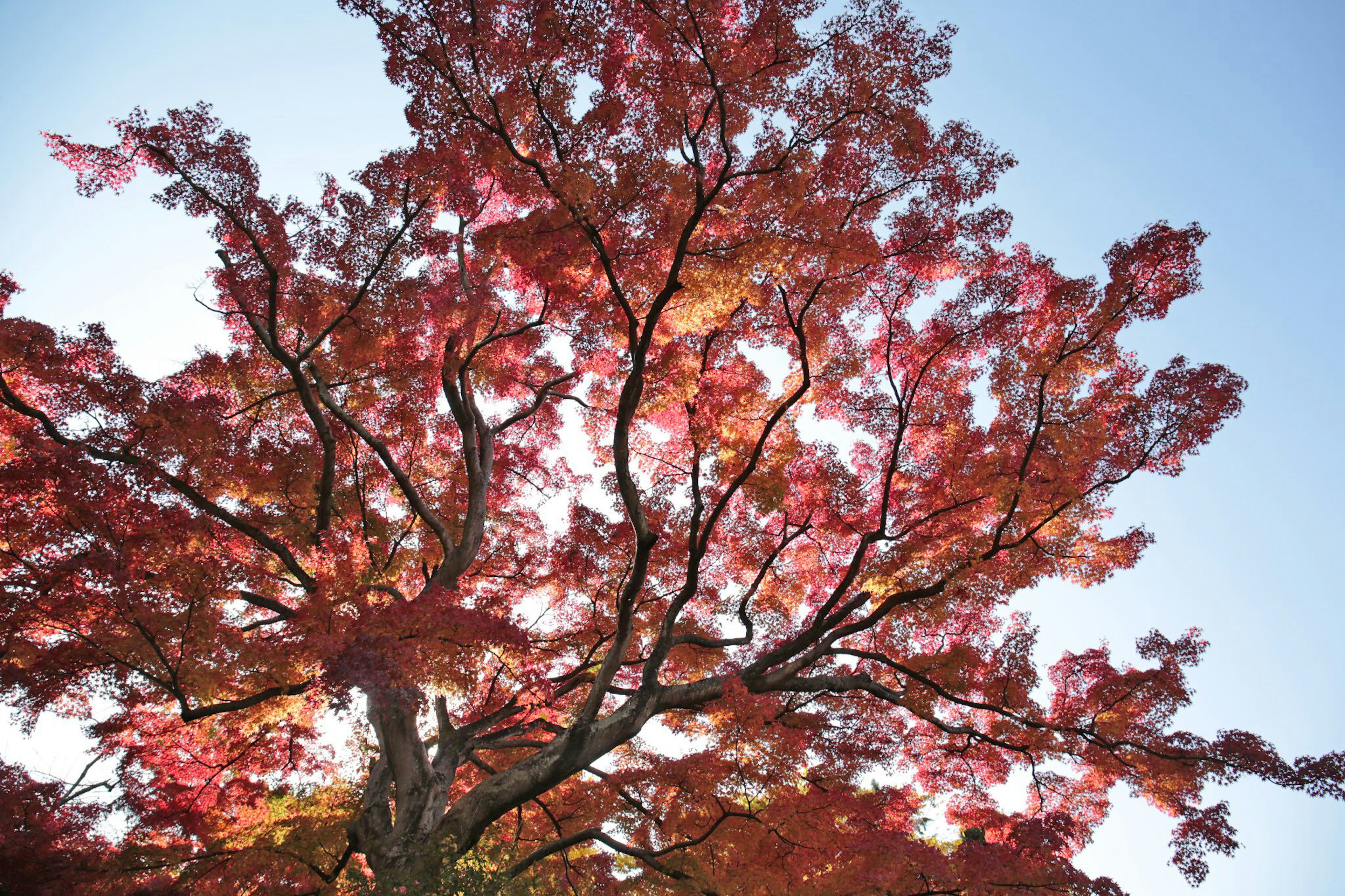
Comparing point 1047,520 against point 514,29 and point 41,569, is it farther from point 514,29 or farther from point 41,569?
point 41,569

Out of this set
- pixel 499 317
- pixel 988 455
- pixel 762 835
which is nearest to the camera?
pixel 762 835

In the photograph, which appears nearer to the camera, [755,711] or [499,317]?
[755,711]

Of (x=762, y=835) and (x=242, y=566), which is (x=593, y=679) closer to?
(x=762, y=835)

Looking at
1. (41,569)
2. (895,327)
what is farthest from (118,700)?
(895,327)

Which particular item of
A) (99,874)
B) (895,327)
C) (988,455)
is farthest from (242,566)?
(988,455)

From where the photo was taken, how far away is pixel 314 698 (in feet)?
27.5

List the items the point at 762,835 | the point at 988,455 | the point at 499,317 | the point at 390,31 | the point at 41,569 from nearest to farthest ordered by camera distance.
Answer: the point at 41,569 → the point at 390,31 → the point at 762,835 → the point at 988,455 → the point at 499,317

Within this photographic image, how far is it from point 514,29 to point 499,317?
398cm

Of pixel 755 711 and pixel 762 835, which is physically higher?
pixel 755 711

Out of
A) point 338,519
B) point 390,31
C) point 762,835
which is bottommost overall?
point 762,835

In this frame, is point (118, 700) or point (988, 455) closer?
point (118, 700)

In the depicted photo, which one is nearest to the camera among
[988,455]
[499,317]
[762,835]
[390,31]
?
[390,31]

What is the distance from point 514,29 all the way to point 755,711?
7.82 m

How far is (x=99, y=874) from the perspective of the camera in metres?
7.62
